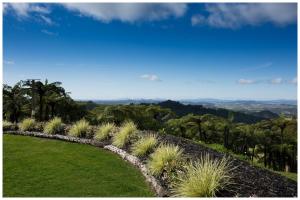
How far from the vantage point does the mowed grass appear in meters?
6.40

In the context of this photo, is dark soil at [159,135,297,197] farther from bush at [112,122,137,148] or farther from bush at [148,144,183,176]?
bush at [112,122,137,148]

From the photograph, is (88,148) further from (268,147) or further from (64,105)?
(268,147)

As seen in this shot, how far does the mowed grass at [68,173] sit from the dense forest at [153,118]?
7870 millimetres

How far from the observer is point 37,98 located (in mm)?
23219

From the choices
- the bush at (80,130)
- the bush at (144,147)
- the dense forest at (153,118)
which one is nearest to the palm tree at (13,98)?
the dense forest at (153,118)

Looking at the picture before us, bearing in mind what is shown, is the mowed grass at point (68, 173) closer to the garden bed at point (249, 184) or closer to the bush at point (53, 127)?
the garden bed at point (249, 184)

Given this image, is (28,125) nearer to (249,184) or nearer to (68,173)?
(68,173)

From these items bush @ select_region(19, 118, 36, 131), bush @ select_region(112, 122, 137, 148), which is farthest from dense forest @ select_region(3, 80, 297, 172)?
bush @ select_region(112, 122, 137, 148)

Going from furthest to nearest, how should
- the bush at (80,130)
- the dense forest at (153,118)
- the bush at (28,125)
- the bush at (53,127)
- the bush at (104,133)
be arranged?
1. the dense forest at (153,118)
2. the bush at (28,125)
3. the bush at (53,127)
4. the bush at (80,130)
5. the bush at (104,133)

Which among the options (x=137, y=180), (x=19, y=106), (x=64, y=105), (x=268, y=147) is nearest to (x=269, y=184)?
(x=137, y=180)

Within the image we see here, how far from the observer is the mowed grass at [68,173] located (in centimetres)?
640

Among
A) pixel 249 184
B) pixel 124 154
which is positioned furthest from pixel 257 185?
pixel 124 154

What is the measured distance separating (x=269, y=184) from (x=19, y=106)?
834 inches

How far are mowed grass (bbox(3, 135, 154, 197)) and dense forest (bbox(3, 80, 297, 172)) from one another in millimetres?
7870
